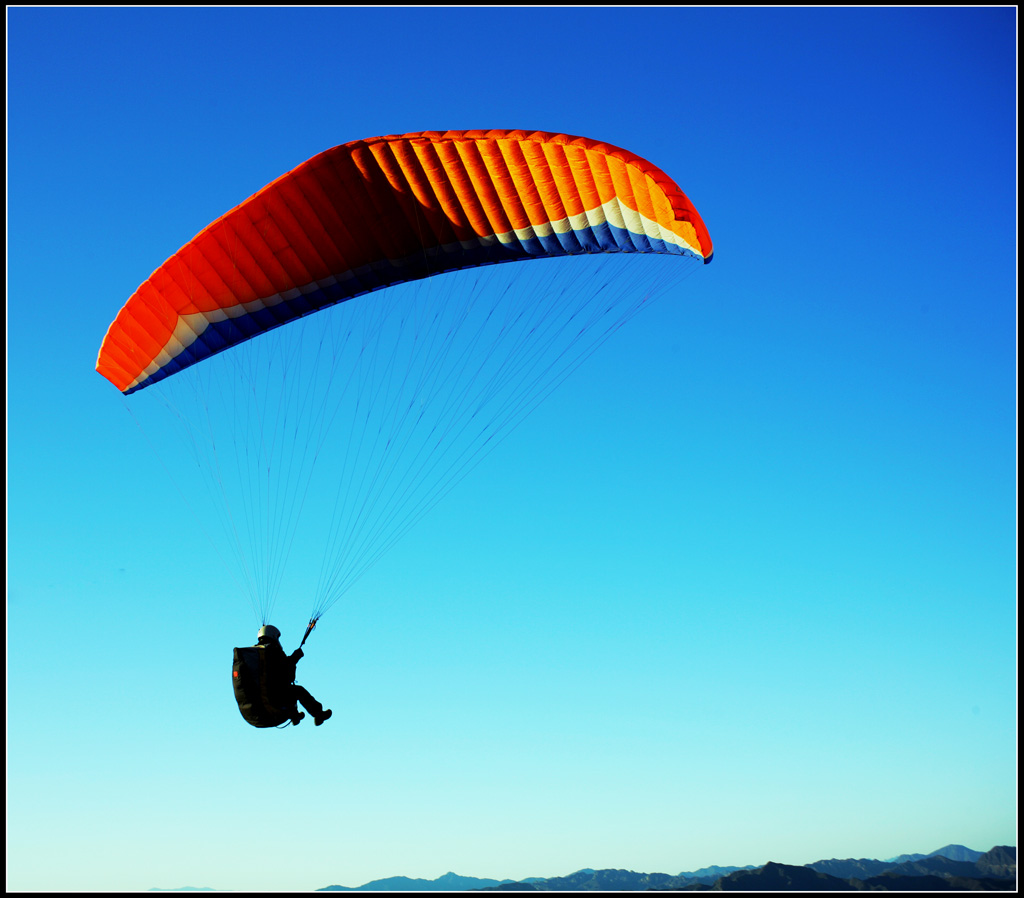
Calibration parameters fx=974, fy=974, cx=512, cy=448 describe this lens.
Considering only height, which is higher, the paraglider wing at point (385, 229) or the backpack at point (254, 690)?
the paraglider wing at point (385, 229)

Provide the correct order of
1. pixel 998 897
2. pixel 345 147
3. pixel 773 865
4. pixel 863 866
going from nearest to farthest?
pixel 998 897, pixel 345 147, pixel 773 865, pixel 863 866

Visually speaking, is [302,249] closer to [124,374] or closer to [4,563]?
[124,374]

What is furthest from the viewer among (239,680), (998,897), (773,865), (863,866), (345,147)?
(863,866)

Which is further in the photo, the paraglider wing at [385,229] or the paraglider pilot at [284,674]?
the paraglider wing at [385,229]

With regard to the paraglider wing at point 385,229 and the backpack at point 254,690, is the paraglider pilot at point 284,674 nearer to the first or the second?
the backpack at point 254,690

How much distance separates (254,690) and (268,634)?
0.75 meters

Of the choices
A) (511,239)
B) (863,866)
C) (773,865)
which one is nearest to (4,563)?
(511,239)

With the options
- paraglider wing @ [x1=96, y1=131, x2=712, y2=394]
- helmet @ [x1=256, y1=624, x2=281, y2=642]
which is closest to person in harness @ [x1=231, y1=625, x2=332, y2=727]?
helmet @ [x1=256, y1=624, x2=281, y2=642]

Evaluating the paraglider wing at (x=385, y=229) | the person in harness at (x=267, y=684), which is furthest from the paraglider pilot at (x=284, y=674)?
the paraglider wing at (x=385, y=229)

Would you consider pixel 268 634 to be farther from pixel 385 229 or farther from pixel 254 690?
pixel 385 229

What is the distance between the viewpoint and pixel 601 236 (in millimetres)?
14625

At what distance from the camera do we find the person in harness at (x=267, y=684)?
12.4m

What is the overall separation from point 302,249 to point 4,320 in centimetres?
438

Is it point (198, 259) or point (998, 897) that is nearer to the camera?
point (998, 897)
